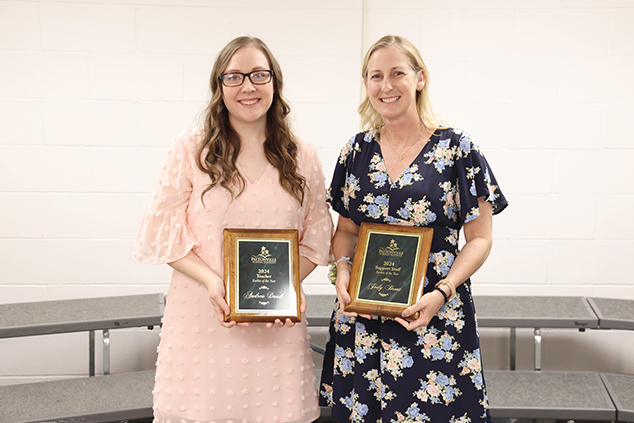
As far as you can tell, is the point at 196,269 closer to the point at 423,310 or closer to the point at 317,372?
the point at 423,310

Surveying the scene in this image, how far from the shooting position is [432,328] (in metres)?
1.57

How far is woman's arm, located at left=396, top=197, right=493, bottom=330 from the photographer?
148 cm

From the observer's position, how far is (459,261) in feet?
5.17

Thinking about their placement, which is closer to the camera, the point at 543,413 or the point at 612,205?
the point at 543,413

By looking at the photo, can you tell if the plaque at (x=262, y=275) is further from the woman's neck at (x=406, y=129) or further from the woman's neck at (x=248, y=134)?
the woman's neck at (x=406, y=129)

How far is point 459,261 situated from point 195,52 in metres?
2.13

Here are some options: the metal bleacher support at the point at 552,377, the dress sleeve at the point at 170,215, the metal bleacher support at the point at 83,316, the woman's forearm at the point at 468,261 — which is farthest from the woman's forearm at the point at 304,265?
the metal bleacher support at the point at 83,316

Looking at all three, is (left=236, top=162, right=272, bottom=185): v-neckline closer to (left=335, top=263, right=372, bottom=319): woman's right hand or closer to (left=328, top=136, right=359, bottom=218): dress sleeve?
(left=328, top=136, right=359, bottom=218): dress sleeve

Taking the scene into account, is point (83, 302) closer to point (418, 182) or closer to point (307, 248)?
point (307, 248)

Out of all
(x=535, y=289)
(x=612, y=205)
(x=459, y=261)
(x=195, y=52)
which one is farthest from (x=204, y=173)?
(x=612, y=205)

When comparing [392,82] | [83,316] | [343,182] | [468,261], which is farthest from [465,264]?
[83,316]

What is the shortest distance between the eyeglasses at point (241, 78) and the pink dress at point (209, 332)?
0.69ft

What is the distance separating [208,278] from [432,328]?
25.7 inches

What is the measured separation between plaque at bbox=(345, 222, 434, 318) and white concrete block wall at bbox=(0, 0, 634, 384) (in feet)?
5.62
